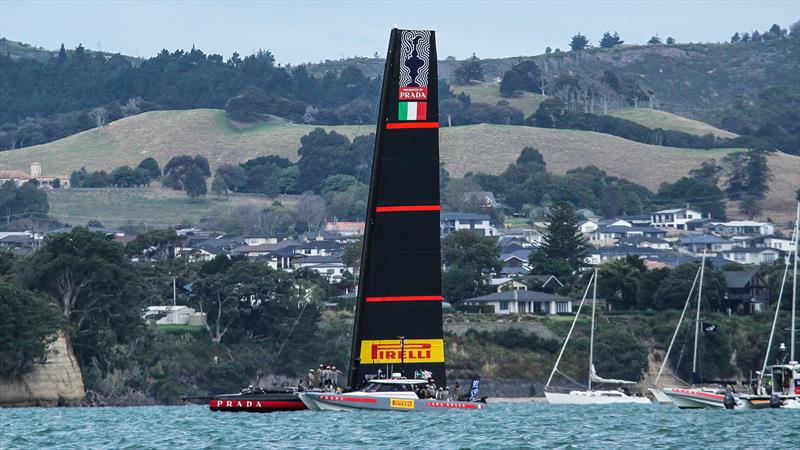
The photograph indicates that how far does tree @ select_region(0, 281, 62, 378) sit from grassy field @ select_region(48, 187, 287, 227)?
95.2 m

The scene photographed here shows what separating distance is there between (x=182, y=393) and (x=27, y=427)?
3306 centimetres

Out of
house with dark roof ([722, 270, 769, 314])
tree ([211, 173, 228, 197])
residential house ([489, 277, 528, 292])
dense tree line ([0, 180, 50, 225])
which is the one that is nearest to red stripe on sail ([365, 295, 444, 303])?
house with dark roof ([722, 270, 769, 314])

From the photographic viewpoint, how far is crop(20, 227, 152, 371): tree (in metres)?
78.7

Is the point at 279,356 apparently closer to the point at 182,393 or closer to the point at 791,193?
the point at 182,393

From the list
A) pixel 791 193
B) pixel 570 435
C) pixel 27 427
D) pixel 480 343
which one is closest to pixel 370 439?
pixel 570 435

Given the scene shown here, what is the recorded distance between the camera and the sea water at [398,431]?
3966cm

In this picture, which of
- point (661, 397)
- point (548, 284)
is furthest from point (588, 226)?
point (661, 397)

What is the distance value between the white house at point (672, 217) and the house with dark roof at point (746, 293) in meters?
73.7

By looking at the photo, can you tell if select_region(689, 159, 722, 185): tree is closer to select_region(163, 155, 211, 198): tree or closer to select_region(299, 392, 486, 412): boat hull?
select_region(163, 155, 211, 198): tree

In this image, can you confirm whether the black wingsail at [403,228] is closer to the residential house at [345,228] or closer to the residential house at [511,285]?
the residential house at [511,285]

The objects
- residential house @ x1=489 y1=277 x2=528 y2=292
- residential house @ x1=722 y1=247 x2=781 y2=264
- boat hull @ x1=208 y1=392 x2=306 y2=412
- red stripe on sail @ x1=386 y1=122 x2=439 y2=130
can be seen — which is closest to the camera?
red stripe on sail @ x1=386 y1=122 x2=439 y2=130

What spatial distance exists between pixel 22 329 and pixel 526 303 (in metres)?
38.7

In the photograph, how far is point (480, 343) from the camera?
93.1 m

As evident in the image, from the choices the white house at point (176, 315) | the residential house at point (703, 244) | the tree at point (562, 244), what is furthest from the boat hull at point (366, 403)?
the residential house at point (703, 244)
